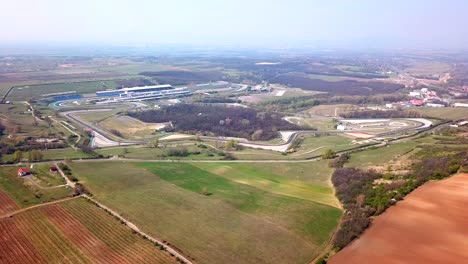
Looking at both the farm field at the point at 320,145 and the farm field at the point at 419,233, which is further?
the farm field at the point at 320,145

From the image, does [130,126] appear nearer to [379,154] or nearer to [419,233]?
[379,154]

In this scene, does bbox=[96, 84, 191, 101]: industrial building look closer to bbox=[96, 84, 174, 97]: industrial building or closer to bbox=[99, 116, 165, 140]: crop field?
bbox=[96, 84, 174, 97]: industrial building

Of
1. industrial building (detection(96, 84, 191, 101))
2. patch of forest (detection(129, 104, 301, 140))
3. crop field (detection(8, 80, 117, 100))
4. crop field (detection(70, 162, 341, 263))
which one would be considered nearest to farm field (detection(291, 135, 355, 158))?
crop field (detection(70, 162, 341, 263))

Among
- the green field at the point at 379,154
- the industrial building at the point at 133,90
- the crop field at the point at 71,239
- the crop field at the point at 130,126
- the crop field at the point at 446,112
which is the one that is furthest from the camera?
the industrial building at the point at 133,90

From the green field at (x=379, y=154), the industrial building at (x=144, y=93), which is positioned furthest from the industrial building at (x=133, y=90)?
the green field at (x=379, y=154)

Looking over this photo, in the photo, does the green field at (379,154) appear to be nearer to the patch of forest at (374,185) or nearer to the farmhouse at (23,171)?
the patch of forest at (374,185)

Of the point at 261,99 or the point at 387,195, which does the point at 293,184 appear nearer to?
the point at 387,195

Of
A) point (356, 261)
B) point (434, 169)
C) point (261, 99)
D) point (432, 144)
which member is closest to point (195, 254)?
point (356, 261)
